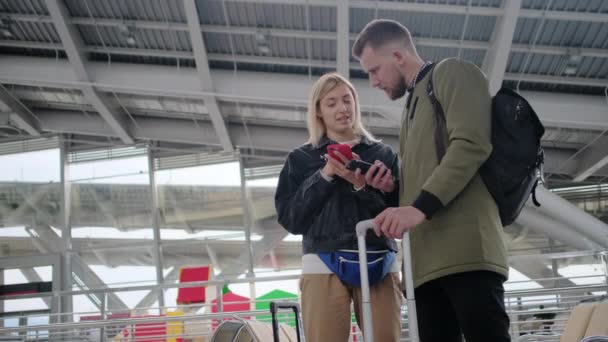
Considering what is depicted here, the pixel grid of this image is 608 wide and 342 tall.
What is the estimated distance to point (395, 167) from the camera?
278 centimetres

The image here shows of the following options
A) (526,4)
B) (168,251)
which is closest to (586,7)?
(526,4)

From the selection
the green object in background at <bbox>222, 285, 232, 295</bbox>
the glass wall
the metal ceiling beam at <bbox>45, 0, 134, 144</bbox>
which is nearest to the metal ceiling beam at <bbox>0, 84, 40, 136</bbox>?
the glass wall

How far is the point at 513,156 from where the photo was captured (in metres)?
2.12

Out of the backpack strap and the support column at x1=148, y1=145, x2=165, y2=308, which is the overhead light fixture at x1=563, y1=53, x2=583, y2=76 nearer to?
the backpack strap

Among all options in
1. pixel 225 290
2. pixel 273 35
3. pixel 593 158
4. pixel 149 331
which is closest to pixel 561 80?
pixel 593 158

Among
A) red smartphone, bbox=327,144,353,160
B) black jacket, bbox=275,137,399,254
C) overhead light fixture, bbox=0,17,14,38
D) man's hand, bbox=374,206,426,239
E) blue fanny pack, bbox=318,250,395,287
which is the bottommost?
blue fanny pack, bbox=318,250,395,287

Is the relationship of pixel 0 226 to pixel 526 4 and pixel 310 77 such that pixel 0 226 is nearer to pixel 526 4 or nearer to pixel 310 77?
pixel 310 77

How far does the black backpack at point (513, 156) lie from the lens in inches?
83.2

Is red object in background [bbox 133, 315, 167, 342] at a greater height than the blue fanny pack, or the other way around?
red object in background [bbox 133, 315, 167, 342]

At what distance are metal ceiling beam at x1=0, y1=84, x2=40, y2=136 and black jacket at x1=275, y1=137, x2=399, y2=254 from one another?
12862 millimetres

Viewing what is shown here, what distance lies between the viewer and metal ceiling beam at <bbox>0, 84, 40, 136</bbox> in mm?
14319

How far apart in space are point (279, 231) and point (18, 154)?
6.51 meters

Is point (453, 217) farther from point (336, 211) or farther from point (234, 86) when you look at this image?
point (234, 86)

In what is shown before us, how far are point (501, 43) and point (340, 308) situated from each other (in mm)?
7650
